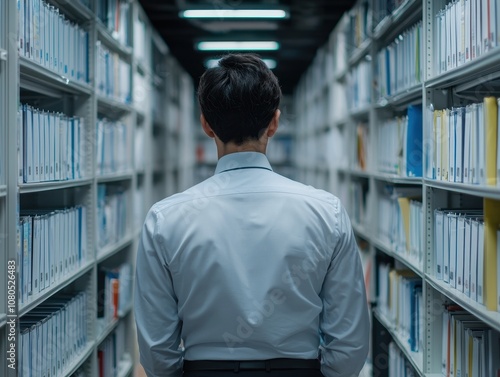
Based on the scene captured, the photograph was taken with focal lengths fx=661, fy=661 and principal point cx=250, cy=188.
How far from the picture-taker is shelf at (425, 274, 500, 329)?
1768 mm

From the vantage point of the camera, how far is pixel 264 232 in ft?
5.33

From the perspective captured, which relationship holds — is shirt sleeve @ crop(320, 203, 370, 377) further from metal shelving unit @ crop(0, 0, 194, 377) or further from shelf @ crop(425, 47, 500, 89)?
metal shelving unit @ crop(0, 0, 194, 377)

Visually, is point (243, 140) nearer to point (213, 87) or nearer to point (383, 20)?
point (213, 87)

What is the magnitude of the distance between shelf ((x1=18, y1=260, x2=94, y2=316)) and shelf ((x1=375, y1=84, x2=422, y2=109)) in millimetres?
1687

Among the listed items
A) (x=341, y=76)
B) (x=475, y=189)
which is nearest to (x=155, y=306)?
(x=475, y=189)

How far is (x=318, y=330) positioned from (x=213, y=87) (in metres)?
0.69

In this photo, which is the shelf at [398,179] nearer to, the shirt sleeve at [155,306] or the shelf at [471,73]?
the shelf at [471,73]

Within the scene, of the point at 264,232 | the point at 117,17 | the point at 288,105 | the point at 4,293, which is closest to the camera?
the point at 264,232

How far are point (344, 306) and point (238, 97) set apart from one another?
1.96ft

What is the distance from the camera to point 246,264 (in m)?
1.62

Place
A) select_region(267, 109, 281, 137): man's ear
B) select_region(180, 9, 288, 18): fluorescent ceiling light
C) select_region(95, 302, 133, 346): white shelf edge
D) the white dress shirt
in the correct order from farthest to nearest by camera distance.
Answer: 1. select_region(180, 9, 288, 18): fluorescent ceiling light
2. select_region(95, 302, 133, 346): white shelf edge
3. select_region(267, 109, 281, 137): man's ear
4. the white dress shirt

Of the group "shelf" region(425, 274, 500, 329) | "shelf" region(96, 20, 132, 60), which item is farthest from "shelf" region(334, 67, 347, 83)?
"shelf" region(425, 274, 500, 329)

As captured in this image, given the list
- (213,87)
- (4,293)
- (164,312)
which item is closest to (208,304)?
(164,312)

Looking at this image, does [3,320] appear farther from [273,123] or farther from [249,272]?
[273,123]
